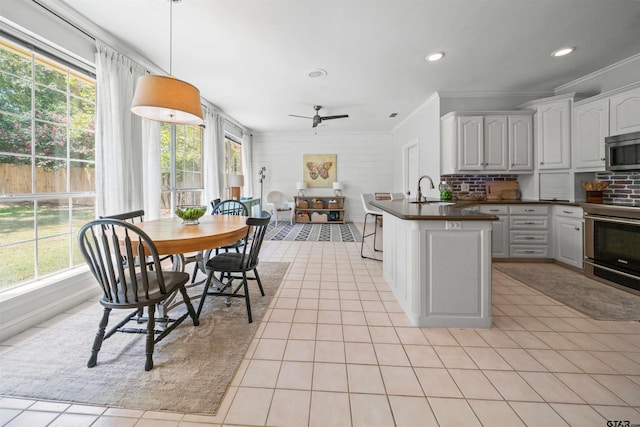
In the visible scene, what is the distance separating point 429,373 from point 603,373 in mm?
1044

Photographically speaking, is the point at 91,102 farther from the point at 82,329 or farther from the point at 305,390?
the point at 305,390

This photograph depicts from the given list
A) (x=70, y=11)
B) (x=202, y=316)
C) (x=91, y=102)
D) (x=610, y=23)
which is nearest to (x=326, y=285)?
(x=202, y=316)

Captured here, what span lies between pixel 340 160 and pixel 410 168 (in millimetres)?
2314

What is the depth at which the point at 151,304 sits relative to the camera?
1.64 metres

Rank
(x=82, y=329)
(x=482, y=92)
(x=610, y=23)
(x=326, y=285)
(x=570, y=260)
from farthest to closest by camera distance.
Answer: (x=482, y=92)
(x=570, y=260)
(x=326, y=285)
(x=610, y=23)
(x=82, y=329)

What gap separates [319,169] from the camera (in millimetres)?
8125

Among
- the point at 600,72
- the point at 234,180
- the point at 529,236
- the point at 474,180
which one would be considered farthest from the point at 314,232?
the point at 600,72

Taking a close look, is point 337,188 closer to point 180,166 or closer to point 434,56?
point 180,166

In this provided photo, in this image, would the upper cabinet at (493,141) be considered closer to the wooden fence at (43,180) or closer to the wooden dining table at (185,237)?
the wooden dining table at (185,237)

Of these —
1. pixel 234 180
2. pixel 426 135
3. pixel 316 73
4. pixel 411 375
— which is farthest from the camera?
pixel 234 180

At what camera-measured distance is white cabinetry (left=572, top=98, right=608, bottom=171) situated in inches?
129

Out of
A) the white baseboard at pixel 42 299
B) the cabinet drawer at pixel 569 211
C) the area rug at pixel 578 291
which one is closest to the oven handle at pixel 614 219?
the cabinet drawer at pixel 569 211

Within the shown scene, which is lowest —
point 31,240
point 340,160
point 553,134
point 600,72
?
point 31,240

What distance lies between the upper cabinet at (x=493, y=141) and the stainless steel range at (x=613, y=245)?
116 cm
